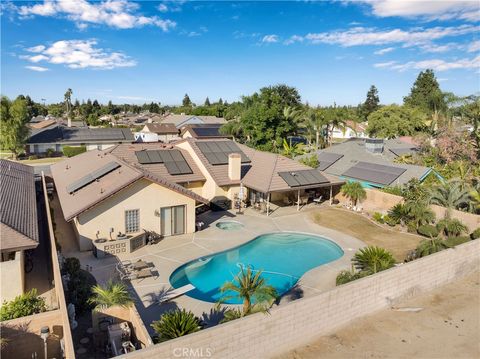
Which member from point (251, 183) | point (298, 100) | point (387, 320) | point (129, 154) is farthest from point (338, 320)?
point (298, 100)

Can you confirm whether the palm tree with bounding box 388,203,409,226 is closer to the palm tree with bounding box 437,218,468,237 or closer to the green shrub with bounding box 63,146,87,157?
the palm tree with bounding box 437,218,468,237

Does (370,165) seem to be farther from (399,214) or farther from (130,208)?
(130,208)

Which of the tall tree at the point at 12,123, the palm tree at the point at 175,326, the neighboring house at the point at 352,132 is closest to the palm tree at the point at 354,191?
the palm tree at the point at 175,326

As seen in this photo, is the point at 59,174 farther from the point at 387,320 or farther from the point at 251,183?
the point at 387,320

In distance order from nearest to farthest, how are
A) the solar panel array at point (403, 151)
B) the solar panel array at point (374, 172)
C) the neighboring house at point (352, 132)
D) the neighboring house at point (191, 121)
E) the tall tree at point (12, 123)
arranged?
the solar panel array at point (374, 172) → the solar panel array at point (403, 151) → the tall tree at point (12, 123) → the neighboring house at point (191, 121) → the neighboring house at point (352, 132)

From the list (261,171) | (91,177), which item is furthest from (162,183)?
(261,171)

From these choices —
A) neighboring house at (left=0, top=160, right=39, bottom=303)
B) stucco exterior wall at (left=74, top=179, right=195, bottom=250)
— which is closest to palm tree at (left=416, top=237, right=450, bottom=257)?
stucco exterior wall at (left=74, top=179, right=195, bottom=250)

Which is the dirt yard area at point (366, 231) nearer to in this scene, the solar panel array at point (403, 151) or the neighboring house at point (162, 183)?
the neighboring house at point (162, 183)
